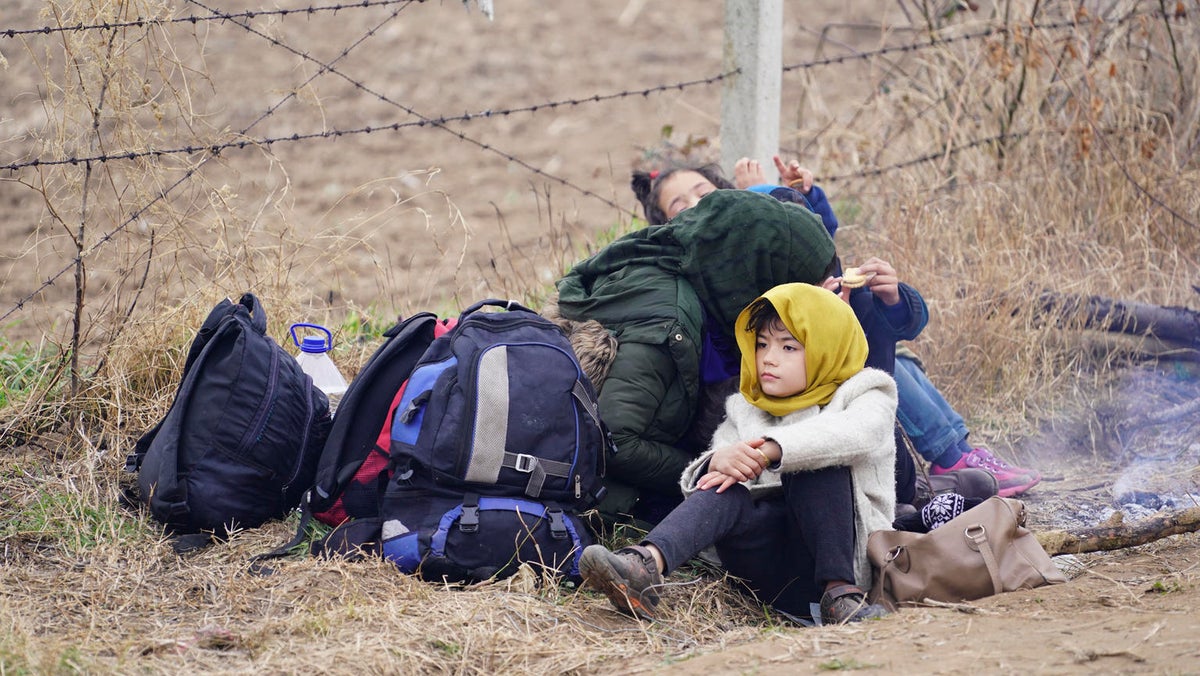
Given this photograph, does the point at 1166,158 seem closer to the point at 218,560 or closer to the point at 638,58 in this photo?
the point at 218,560

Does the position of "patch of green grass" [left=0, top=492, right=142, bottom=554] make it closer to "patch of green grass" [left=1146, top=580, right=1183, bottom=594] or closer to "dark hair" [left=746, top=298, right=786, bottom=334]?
"dark hair" [left=746, top=298, right=786, bottom=334]

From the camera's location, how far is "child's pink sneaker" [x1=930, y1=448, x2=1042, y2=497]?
4137mm

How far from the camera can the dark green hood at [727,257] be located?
3482 mm

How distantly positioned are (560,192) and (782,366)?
6.05m

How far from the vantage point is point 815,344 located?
10.5 ft

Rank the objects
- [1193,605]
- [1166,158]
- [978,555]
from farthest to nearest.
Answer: [1166,158] → [978,555] → [1193,605]

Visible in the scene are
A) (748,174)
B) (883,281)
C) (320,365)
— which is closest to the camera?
(883,281)

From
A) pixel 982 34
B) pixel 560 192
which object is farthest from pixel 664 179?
pixel 560 192

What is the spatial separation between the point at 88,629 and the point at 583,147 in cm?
734

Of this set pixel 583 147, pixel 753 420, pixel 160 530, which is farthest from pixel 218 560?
pixel 583 147

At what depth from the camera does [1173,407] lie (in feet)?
15.7

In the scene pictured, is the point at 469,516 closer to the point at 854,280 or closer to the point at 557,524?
the point at 557,524

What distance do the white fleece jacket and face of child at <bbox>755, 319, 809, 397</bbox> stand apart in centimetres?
9

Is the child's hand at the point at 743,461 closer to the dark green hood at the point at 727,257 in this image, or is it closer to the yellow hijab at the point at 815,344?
the yellow hijab at the point at 815,344
